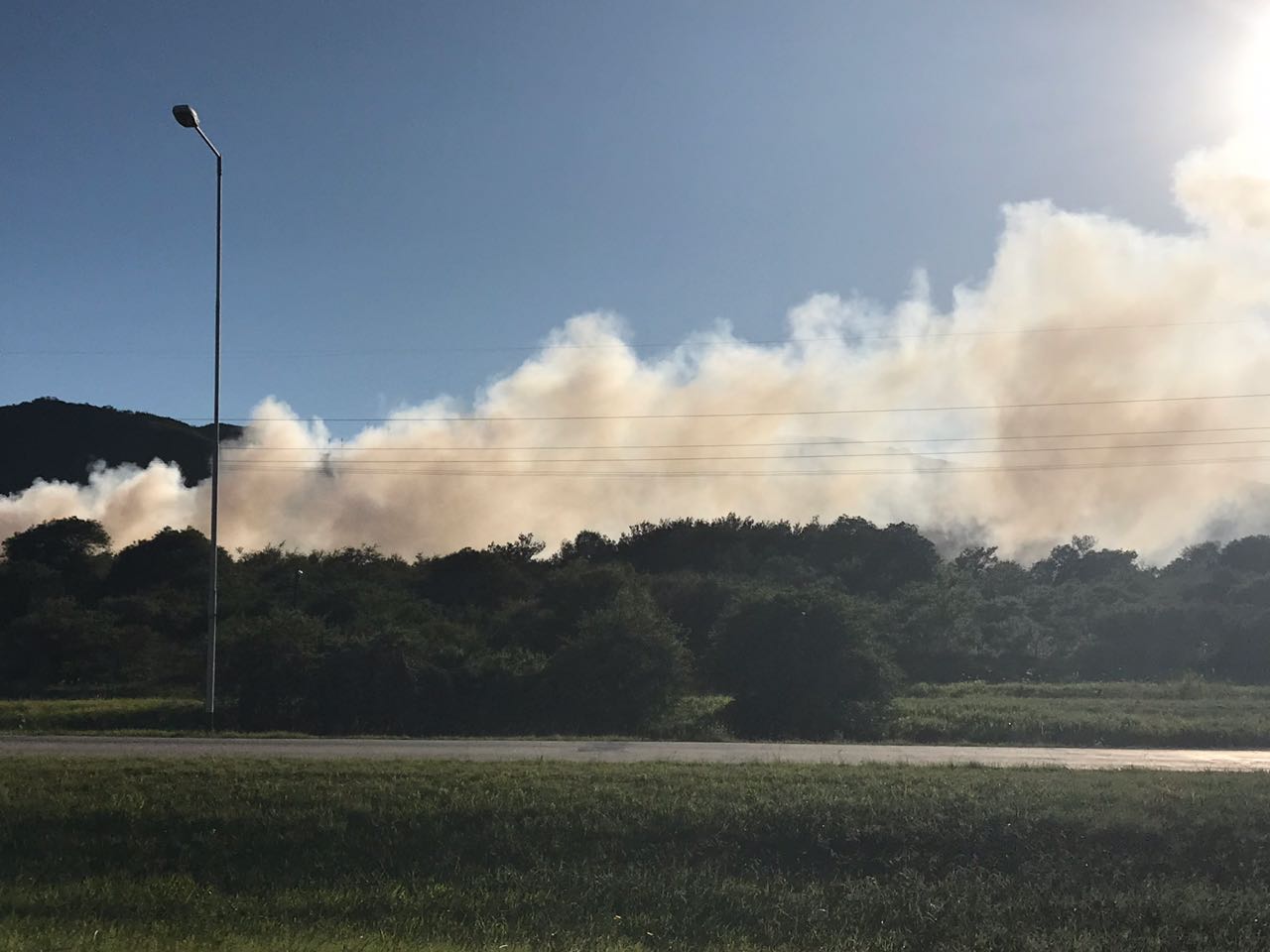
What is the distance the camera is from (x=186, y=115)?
84.6 feet

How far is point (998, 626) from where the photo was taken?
55.6 meters

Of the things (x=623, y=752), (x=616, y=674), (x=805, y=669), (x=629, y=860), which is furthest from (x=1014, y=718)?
(x=629, y=860)

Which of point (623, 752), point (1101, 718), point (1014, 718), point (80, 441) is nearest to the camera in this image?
point (623, 752)

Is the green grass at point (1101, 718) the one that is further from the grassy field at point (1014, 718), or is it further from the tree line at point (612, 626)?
the tree line at point (612, 626)

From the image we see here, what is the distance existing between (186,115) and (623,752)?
18083mm

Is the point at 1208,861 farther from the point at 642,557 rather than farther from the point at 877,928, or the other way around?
the point at 642,557

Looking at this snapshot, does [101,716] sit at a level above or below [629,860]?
above

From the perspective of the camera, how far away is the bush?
35.2 m

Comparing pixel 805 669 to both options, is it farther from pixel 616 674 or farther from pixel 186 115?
pixel 186 115

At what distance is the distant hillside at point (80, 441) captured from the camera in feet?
418

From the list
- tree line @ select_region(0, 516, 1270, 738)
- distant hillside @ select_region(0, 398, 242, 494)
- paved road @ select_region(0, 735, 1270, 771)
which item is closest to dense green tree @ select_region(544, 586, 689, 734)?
tree line @ select_region(0, 516, 1270, 738)

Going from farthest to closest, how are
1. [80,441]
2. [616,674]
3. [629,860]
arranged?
[80,441], [616,674], [629,860]

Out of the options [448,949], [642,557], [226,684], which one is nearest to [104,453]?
[642,557]

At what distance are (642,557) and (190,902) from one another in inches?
2864
